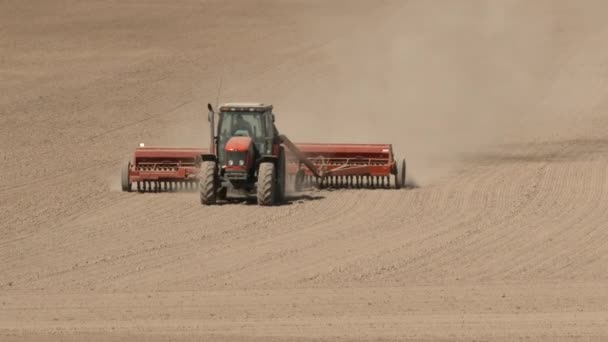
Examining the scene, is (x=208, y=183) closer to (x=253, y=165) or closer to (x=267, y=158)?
(x=253, y=165)

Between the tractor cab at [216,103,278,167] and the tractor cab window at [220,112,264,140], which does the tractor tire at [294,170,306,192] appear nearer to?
the tractor cab at [216,103,278,167]

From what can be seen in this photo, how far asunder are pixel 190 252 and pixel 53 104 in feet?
63.9

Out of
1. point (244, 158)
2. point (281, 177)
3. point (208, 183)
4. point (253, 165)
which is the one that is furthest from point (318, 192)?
point (208, 183)

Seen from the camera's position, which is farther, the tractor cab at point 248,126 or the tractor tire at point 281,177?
the tractor tire at point 281,177

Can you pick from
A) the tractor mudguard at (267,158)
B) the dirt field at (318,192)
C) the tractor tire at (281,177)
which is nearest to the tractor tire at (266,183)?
the tractor mudguard at (267,158)

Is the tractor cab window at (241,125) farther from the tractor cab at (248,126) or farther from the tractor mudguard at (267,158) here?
the tractor mudguard at (267,158)

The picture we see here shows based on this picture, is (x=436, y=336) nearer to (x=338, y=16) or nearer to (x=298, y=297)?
(x=298, y=297)

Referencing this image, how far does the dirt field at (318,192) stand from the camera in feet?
53.2

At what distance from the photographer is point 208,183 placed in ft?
79.8

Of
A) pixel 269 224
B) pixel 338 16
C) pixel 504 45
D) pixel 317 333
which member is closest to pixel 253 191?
pixel 269 224

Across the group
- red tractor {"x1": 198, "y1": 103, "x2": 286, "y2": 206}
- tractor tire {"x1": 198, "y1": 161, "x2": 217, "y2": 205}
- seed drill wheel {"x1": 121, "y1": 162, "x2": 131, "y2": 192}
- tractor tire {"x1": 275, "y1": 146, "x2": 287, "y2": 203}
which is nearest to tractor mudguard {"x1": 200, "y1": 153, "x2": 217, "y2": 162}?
red tractor {"x1": 198, "y1": 103, "x2": 286, "y2": 206}

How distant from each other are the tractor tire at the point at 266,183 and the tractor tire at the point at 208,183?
29.4 inches

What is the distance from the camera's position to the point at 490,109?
3897 cm

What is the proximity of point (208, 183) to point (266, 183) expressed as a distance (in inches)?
37.2
